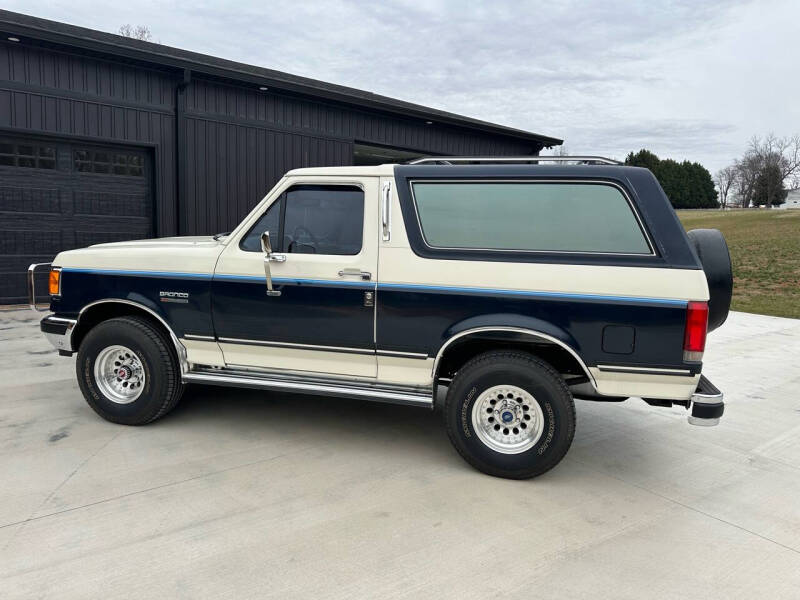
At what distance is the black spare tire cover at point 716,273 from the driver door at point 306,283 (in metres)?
2.17

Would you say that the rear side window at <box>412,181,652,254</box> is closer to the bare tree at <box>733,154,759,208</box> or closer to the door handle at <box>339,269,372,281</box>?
the door handle at <box>339,269,372,281</box>

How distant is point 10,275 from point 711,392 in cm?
1035

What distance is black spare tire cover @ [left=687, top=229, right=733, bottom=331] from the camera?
12.4ft

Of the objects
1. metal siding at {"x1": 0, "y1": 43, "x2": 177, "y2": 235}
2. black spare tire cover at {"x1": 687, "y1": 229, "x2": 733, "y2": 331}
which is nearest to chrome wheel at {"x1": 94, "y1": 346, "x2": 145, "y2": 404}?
black spare tire cover at {"x1": 687, "y1": 229, "x2": 733, "y2": 331}

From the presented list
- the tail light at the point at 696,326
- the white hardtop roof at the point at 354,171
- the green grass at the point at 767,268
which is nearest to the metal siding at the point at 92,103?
the white hardtop roof at the point at 354,171

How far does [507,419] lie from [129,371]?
2929mm

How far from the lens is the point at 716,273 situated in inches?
149

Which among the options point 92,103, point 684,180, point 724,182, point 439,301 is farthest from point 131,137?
point 724,182

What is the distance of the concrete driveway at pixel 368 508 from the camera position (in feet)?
8.97

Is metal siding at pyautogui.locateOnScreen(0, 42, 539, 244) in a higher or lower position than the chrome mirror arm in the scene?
higher

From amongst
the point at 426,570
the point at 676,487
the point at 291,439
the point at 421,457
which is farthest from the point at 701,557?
the point at 291,439

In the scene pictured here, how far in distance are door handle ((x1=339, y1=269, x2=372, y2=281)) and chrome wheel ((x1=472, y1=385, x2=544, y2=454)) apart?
1105 millimetres

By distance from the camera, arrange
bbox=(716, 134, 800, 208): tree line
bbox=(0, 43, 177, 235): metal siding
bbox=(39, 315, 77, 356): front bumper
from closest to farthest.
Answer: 1. bbox=(39, 315, 77, 356): front bumper
2. bbox=(0, 43, 177, 235): metal siding
3. bbox=(716, 134, 800, 208): tree line

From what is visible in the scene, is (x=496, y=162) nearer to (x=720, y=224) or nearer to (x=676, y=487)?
(x=676, y=487)
